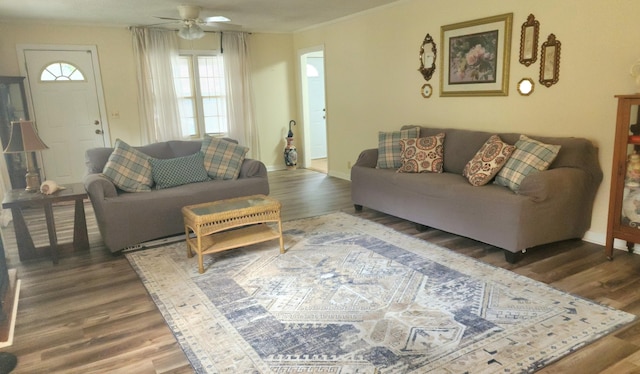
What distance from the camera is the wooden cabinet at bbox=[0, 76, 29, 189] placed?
205 inches

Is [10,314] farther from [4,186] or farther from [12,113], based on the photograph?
[12,113]

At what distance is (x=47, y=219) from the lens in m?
3.55

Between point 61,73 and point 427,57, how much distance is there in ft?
15.9

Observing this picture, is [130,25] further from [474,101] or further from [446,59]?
[474,101]

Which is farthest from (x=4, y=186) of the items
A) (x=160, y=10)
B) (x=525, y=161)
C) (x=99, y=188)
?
(x=525, y=161)

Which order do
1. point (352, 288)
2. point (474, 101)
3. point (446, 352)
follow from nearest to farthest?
point (446, 352) → point (352, 288) → point (474, 101)

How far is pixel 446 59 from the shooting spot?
4719 mm

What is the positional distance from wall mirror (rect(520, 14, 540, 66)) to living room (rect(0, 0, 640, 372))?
53mm

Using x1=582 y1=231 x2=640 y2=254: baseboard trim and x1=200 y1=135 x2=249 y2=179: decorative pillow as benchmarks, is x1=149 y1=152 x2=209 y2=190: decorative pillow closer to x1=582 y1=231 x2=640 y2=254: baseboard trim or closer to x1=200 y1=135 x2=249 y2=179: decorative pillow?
x1=200 y1=135 x2=249 y2=179: decorative pillow

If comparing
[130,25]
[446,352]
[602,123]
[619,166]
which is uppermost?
[130,25]

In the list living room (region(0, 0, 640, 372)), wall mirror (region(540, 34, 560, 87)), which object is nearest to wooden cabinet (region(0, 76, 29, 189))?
living room (region(0, 0, 640, 372))

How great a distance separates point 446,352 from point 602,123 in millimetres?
2432

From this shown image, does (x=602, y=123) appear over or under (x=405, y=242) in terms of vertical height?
over

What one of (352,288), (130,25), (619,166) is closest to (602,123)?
(619,166)
